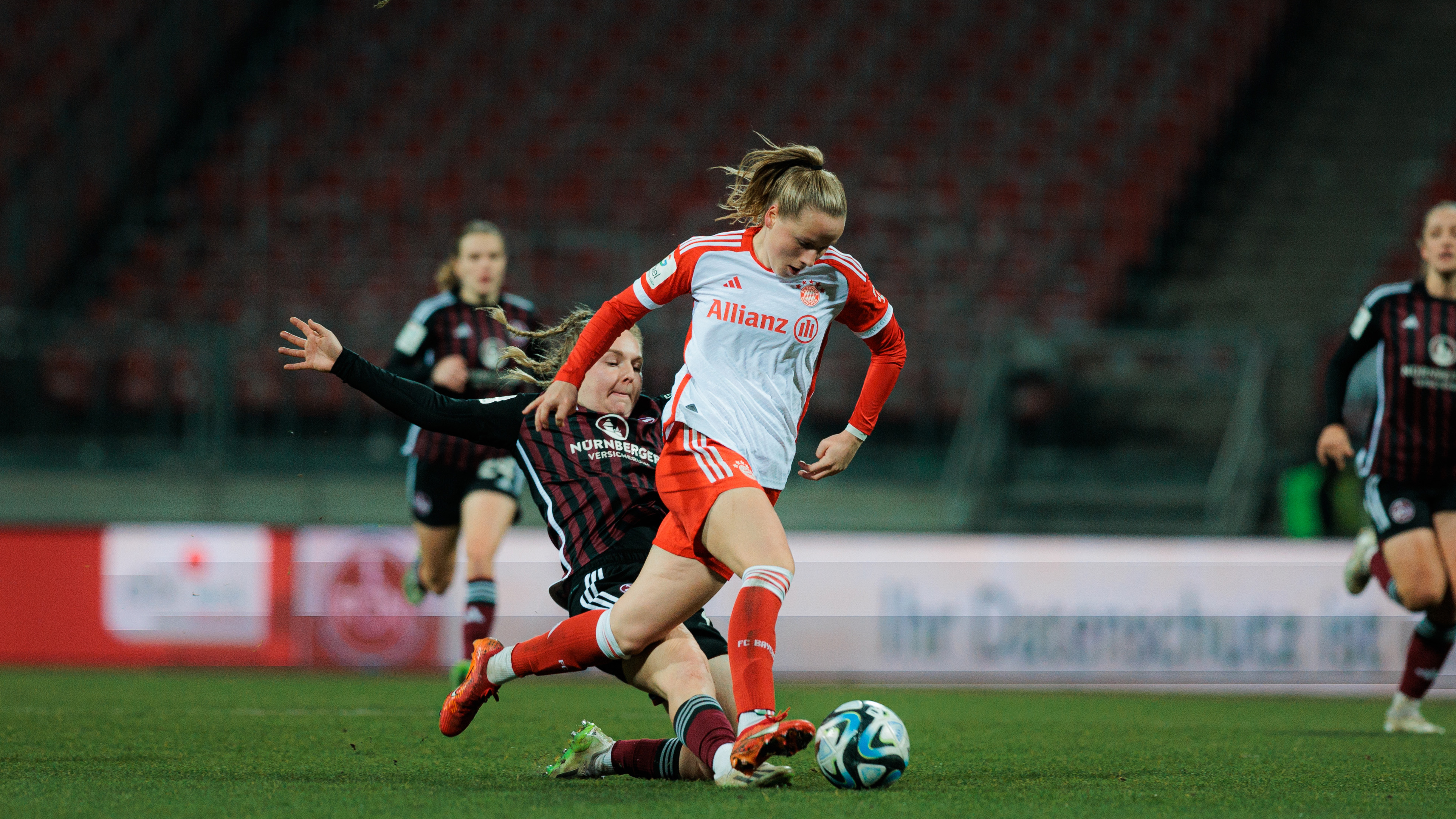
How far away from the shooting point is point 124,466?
1116cm

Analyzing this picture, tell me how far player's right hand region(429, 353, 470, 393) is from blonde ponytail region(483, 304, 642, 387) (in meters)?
1.85

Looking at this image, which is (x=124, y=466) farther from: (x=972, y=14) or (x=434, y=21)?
(x=972, y=14)

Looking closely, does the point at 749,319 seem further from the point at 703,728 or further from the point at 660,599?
the point at 703,728

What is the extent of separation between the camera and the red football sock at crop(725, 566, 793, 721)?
4016mm

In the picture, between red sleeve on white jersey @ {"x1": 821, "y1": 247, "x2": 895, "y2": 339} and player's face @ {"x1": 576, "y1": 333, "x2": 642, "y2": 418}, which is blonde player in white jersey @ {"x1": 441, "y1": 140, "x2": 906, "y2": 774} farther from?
player's face @ {"x1": 576, "y1": 333, "x2": 642, "y2": 418}

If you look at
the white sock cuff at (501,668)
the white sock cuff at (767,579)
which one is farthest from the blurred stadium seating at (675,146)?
the white sock cuff at (767,579)

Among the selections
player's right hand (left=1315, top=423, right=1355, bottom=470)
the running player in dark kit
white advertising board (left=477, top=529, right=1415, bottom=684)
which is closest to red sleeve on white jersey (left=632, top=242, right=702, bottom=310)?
the running player in dark kit

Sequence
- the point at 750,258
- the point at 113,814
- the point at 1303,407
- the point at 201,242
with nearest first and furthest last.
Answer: the point at 113,814 < the point at 750,258 < the point at 1303,407 < the point at 201,242

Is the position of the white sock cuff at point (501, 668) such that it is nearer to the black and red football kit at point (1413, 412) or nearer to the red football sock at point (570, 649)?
the red football sock at point (570, 649)

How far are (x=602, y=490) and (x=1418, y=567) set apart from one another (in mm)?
3579

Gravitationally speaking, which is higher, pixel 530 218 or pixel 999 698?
pixel 530 218

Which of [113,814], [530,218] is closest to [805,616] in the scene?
[113,814]

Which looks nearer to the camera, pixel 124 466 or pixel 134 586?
pixel 134 586

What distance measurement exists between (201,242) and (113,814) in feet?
37.2
